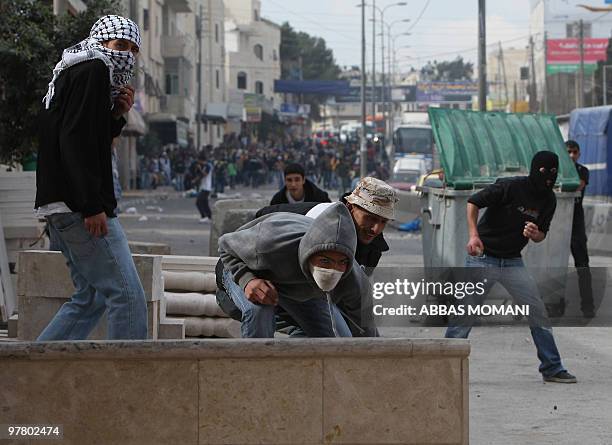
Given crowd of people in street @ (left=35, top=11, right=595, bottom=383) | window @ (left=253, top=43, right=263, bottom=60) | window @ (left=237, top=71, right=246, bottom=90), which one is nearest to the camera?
crowd of people in street @ (left=35, top=11, right=595, bottom=383)

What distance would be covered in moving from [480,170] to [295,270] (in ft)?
31.7

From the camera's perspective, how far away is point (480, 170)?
1478 cm

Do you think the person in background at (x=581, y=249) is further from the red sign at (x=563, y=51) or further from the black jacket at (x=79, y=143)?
the red sign at (x=563, y=51)

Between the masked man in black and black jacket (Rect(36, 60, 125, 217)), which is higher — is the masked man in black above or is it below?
below

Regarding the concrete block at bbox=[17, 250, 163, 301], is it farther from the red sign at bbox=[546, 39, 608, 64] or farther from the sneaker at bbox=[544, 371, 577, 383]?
the red sign at bbox=[546, 39, 608, 64]

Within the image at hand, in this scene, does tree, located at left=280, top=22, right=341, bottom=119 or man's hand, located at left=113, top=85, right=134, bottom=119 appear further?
tree, located at left=280, top=22, right=341, bottom=119

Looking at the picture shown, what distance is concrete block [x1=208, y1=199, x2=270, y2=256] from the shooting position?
13.3 meters

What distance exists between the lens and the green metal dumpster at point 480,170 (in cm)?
1374

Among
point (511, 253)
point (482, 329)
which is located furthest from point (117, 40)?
point (482, 329)

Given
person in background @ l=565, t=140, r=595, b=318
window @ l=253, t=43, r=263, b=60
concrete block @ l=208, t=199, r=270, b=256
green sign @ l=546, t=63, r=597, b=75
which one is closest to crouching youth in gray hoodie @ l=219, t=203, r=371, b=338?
concrete block @ l=208, t=199, r=270, b=256

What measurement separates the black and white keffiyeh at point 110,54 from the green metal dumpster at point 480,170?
7561 millimetres

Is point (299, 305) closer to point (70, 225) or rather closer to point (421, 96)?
point (70, 225)

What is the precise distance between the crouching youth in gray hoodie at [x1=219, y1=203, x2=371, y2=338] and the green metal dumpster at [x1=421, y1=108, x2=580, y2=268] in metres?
7.60

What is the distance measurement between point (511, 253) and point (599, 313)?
10.5 ft
